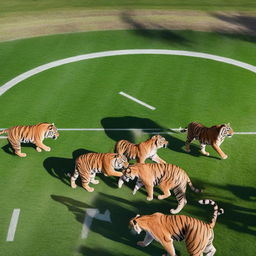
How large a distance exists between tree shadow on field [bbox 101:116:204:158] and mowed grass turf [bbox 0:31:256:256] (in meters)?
0.05

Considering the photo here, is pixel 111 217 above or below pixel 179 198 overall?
below

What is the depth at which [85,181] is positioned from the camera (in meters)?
13.4

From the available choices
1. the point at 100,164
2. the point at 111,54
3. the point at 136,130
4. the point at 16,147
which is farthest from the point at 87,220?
the point at 111,54

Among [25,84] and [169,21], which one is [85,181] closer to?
[25,84]

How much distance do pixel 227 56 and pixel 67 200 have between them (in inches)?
541

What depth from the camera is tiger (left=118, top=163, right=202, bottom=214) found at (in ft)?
40.6

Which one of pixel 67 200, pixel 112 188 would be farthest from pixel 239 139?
pixel 67 200

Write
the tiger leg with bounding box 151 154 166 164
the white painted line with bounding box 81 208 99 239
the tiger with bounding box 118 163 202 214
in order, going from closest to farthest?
1. the white painted line with bounding box 81 208 99 239
2. the tiger with bounding box 118 163 202 214
3. the tiger leg with bounding box 151 154 166 164

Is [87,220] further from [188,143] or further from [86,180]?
[188,143]

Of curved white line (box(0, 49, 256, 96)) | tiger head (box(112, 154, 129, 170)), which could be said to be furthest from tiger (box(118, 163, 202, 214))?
curved white line (box(0, 49, 256, 96))

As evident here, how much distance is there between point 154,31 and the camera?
25625mm

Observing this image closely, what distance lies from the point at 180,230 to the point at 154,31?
58.4ft

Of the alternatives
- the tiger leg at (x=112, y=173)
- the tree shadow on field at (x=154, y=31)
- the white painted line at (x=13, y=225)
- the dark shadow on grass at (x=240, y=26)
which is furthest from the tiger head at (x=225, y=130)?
the dark shadow on grass at (x=240, y=26)

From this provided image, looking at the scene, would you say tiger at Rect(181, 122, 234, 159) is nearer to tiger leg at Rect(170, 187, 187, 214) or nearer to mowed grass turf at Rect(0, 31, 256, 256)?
mowed grass turf at Rect(0, 31, 256, 256)
